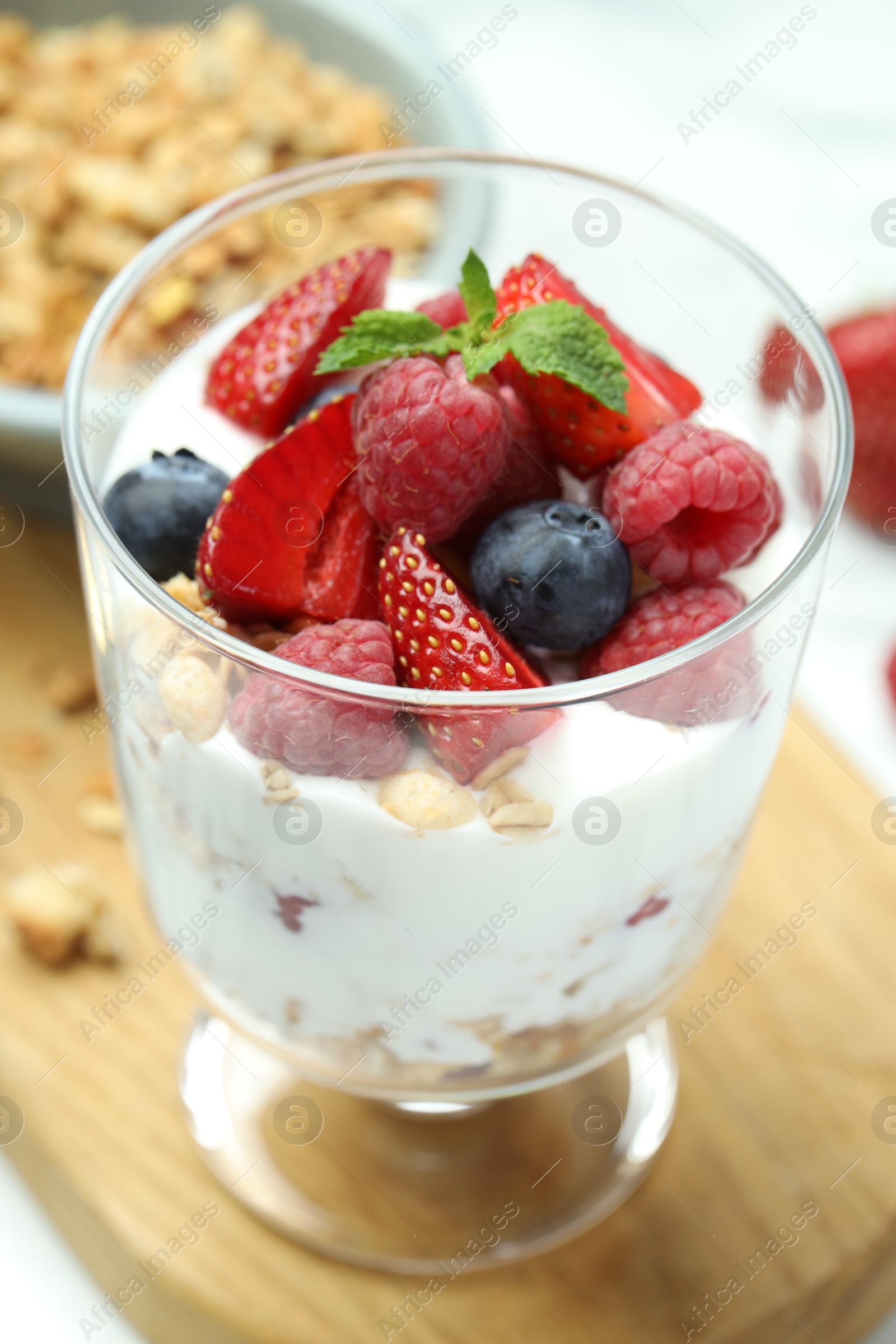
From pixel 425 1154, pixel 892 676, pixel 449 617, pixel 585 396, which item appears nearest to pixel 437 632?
pixel 449 617

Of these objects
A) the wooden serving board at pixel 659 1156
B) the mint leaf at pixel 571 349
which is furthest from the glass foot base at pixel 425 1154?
the mint leaf at pixel 571 349

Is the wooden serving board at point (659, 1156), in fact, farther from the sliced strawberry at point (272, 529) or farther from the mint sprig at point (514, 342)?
the mint sprig at point (514, 342)

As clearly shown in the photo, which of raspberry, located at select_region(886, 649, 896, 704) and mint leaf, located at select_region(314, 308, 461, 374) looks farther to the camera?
raspberry, located at select_region(886, 649, 896, 704)

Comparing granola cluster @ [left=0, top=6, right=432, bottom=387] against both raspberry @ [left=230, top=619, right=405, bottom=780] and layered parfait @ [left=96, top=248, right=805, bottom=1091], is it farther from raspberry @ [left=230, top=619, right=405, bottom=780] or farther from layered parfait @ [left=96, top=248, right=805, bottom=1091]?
raspberry @ [left=230, top=619, right=405, bottom=780]

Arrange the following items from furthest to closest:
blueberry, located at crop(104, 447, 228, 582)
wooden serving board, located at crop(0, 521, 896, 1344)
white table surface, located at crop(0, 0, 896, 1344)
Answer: white table surface, located at crop(0, 0, 896, 1344)
wooden serving board, located at crop(0, 521, 896, 1344)
blueberry, located at crop(104, 447, 228, 582)

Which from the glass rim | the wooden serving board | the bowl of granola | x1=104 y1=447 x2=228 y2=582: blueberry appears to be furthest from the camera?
the bowl of granola

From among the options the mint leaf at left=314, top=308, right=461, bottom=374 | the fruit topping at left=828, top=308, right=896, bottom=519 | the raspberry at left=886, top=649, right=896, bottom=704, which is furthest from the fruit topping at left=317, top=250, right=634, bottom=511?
the fruit topping at left=828, top=308, right=896, bottom=519
